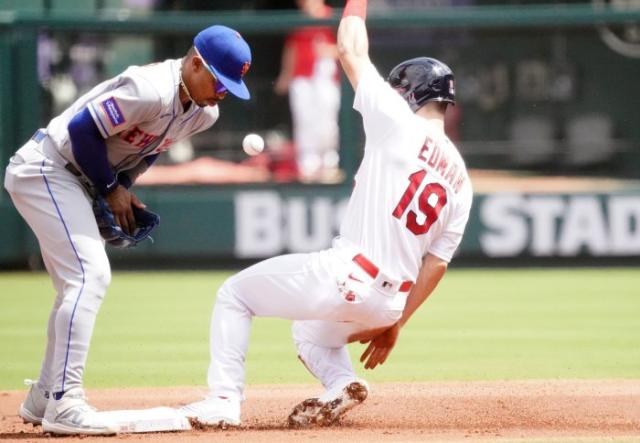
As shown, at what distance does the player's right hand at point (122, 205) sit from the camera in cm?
518

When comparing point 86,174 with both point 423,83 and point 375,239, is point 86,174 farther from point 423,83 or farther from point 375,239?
point 423,83

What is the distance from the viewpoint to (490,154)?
1319 centimetres

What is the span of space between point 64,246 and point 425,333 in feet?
13.2

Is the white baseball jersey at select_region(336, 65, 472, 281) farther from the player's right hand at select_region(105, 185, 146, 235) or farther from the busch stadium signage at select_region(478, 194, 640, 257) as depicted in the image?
the busch stadium signage at select_region(478, 194, 640, 257)

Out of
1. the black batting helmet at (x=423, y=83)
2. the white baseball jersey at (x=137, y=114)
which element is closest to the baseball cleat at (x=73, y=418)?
the white baseball jersey at (x=137, y=114)

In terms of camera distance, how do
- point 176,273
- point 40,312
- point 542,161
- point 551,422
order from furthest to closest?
point 542,161
point 176,273
point 40,312
point 551,422

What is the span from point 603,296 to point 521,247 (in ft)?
6.80

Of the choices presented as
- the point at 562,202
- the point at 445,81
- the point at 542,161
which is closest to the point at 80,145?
the point at 445,81

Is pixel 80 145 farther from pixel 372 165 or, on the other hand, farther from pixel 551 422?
pixel 551 422

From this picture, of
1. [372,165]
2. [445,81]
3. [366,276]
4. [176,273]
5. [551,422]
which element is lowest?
[176,273]

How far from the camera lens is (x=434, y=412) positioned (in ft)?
Answer: 18.7

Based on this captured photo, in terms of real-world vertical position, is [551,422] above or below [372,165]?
below

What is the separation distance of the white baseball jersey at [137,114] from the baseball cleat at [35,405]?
3.39 feet

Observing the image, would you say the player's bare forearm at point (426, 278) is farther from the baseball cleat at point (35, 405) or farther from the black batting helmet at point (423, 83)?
the baseball cleat at point (35, 405)
